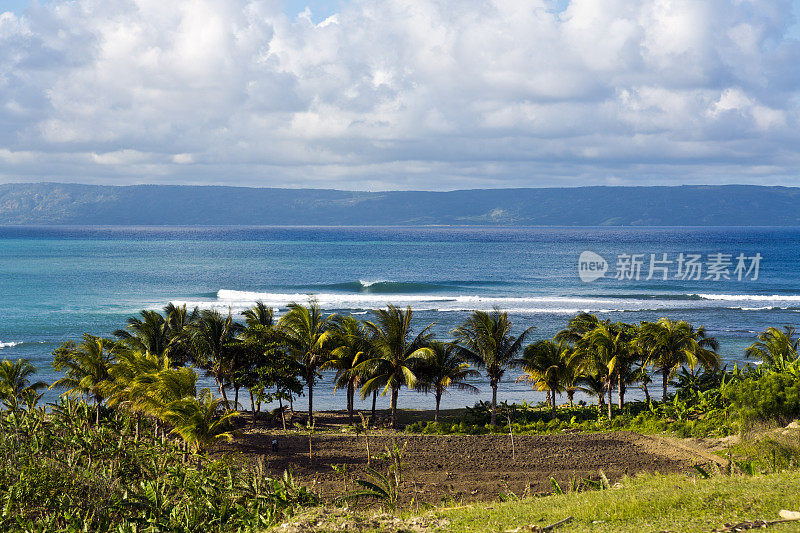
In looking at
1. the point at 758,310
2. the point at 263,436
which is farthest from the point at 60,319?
the point at 758,310

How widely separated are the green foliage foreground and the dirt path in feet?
14.2

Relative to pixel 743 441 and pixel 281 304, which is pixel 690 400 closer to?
pixel 743 441

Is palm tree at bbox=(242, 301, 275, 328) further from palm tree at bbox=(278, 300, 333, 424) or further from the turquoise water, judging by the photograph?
the turquoise water

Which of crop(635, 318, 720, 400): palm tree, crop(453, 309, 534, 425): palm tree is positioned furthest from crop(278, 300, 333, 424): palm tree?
crop(635, 318, 720, 400): palm tree

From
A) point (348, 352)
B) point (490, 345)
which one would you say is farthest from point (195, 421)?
point (490, 345)

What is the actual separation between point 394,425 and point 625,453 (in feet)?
29.2

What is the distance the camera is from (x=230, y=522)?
12.5m

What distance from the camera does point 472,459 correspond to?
67.2ft

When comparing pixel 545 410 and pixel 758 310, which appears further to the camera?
pixel 758 310

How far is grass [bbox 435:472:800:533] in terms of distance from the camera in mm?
10242

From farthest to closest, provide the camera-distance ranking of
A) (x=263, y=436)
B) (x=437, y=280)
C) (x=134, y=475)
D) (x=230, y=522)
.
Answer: (x=437, y=280), (x=263, y=436), (x=134, y=475), (x=230, y=522)

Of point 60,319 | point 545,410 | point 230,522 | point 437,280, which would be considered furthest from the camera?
point 437,280

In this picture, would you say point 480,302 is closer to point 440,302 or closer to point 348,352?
point 440,302
